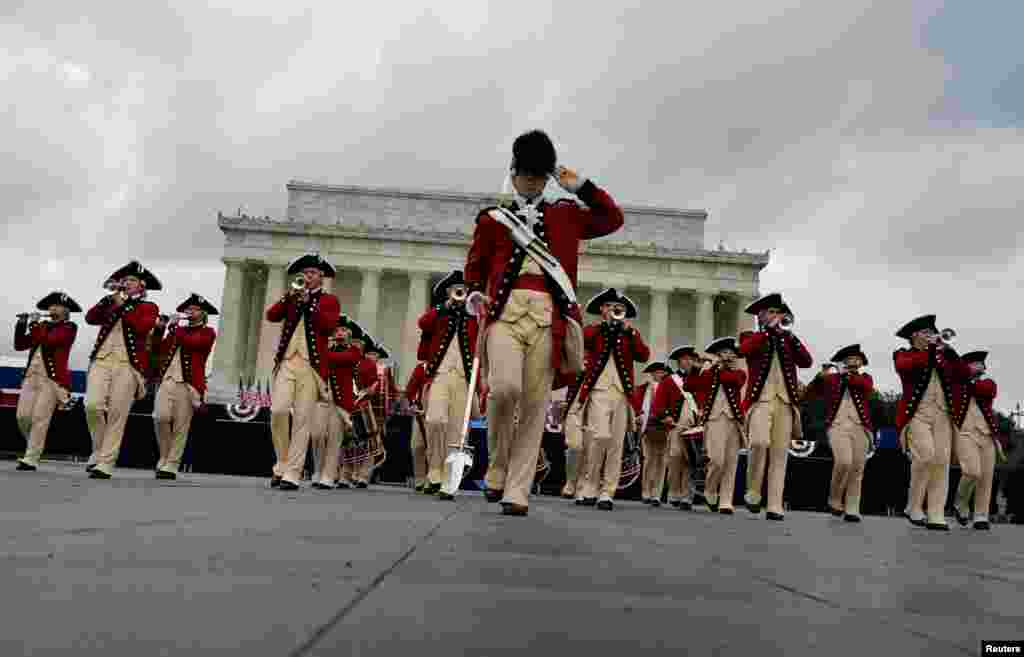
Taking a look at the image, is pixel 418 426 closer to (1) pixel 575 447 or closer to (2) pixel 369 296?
(1) pixel 575 447

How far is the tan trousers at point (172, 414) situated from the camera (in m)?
12.6

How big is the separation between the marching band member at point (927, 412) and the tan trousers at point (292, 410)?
23.4 ft

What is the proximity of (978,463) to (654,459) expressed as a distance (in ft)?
18.7

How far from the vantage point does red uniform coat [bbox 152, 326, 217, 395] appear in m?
12.8

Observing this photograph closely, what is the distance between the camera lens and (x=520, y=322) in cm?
669

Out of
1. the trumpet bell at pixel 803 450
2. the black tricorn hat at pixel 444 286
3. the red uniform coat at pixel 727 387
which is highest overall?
the black tricorn hat at pixel 444 286

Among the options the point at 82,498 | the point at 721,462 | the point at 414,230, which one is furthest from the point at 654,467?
the point at 414,230

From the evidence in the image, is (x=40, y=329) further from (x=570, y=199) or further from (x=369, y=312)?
(x=369, y=312)

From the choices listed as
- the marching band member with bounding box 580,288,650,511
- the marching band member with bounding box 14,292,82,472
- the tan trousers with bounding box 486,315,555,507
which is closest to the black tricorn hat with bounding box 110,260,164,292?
the marching band member with bounding box 14,292,82,472

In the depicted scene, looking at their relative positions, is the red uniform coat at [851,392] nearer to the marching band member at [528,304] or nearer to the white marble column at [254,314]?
the marching band member at [528,304]

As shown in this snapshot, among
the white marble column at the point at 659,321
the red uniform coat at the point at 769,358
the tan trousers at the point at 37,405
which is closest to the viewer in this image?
the red uniform coat at the point at 769,358

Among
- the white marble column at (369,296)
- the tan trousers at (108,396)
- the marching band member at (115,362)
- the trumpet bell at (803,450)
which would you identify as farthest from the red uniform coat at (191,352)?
the white marble column at (369,296)

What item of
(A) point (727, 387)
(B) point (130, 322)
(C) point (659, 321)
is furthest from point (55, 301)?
(C) point (659, 321)

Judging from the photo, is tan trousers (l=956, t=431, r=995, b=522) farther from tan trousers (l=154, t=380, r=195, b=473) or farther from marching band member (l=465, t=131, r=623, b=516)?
tan trousers (l=154, t=380, r=195, b=473)
